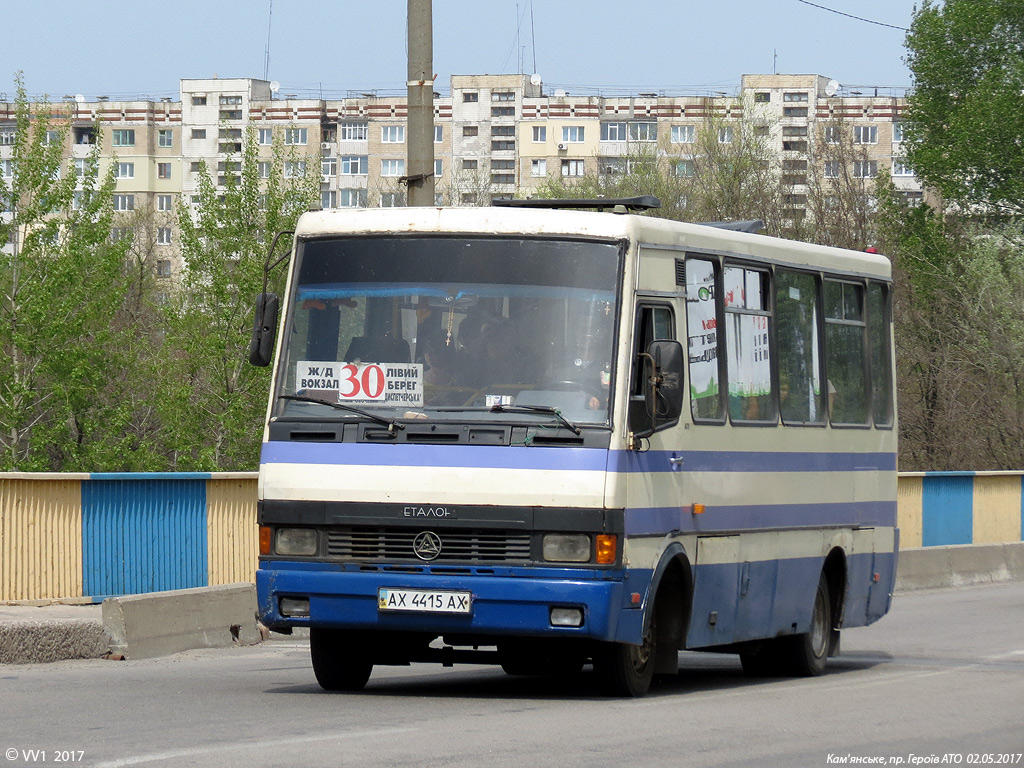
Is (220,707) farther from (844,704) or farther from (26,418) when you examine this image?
(26,418)

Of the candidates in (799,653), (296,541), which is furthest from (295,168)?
(296,541)

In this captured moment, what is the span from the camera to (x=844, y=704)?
10.2 meters

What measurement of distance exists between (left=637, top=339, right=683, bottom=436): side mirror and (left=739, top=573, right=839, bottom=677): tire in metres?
3.32

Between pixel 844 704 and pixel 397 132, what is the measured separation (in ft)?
441

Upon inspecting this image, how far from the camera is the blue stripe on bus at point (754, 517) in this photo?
980 cm

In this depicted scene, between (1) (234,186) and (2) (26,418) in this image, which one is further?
(1) (234,186)

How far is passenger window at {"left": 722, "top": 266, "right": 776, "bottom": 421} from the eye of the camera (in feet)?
36.7

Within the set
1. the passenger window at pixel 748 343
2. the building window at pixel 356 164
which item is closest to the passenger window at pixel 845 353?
the passenger window at pixel 748 343

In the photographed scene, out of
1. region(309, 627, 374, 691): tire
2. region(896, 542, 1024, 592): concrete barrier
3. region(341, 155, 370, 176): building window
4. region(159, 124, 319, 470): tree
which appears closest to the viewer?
region(309, 627, 374, 691): tire

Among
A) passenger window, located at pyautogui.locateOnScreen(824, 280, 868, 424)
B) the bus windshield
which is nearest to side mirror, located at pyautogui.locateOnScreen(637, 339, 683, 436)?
the bus windshield

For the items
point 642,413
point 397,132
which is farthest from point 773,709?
point 397,132

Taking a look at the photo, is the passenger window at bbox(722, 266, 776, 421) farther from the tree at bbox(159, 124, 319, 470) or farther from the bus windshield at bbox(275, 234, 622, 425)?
the tree at bbox(159, 124, 319, 470)

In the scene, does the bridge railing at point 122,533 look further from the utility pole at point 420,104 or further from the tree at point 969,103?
the tree at point 969,103

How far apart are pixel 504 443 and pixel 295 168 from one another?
145ft
